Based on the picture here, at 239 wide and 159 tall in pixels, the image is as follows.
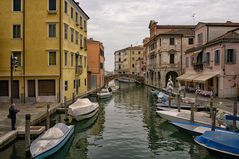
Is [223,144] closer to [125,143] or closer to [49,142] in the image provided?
[125,143]

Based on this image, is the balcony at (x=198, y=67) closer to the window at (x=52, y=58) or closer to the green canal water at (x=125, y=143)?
the green canal water at (x=125, y=143)

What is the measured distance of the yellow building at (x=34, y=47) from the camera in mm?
26406

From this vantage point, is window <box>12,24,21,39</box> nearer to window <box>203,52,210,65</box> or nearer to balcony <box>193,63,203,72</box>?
window <box>203,52,210,65</box>

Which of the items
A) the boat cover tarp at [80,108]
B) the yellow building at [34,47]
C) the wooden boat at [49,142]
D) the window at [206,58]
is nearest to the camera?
the wooden boat at [49,142]

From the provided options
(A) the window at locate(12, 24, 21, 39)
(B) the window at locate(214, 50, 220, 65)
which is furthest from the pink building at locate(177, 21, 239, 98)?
(A) the window at locate(12, 24, 21, 39)

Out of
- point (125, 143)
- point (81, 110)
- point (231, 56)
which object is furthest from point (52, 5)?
point (231, 56)

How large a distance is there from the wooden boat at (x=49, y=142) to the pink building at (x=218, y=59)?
2013 centimetres

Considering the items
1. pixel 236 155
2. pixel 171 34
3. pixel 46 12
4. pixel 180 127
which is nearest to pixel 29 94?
pixel 46 12

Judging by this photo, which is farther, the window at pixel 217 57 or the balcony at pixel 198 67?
the balcony at pixel 198 67

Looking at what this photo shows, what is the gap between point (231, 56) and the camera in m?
29.4

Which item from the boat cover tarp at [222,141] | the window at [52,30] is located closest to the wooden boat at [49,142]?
the boat cover tarp at [222,141]

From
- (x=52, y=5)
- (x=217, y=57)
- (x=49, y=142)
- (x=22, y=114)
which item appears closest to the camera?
(x=49, y=142)

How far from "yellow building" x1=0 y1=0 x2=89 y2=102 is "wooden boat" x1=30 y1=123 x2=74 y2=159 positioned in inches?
489

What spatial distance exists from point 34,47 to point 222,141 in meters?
19.5
